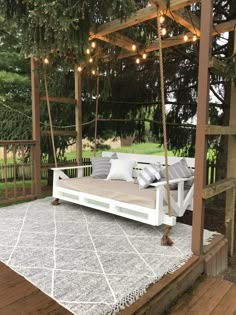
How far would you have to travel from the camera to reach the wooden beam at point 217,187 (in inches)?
102

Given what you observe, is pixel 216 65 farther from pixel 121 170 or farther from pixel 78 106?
pixel 78 106

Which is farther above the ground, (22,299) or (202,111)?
(202,111)

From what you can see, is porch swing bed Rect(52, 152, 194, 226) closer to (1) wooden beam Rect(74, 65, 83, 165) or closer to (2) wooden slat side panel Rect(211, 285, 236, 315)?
(2) wooden slat side panel Rect(211, 285, 236, 315)

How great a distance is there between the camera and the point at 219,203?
5336 millimetres

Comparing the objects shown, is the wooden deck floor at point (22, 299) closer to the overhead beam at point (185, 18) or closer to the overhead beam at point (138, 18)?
the overhead beam at point (138, 18)

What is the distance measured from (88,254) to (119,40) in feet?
10.3

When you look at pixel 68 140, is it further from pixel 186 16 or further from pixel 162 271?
pixel 162 271

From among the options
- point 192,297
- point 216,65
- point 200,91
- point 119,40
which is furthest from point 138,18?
point 192,297

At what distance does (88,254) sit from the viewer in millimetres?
2529

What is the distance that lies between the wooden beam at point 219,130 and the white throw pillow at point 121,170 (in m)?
1.63

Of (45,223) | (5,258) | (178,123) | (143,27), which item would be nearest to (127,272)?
(5,258)

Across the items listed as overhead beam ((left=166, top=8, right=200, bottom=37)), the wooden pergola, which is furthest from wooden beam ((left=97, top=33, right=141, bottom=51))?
overhead beam ((left=166, top=8, right=200, bottom=37))

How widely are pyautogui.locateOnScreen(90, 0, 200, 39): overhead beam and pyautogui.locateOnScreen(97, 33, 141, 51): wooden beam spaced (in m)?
0.25

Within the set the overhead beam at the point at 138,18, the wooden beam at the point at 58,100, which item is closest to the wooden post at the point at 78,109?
the wooden beam at the point at 58,100
